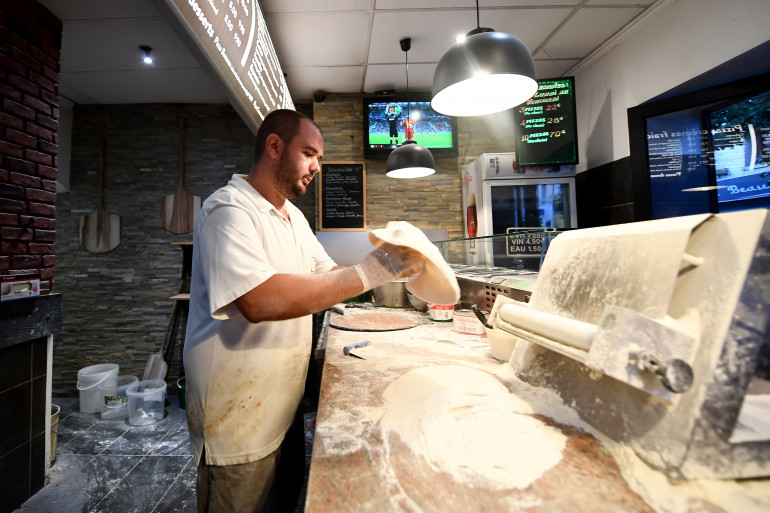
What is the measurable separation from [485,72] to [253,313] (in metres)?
1.61

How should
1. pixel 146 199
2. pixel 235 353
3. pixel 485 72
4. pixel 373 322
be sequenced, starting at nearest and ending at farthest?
pixel 235 353, pixel 485 72, pixel 373 322, pixel 146 199

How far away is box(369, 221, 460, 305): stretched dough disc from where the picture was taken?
3.35ft

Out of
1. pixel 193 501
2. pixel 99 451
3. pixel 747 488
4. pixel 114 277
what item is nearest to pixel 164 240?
pixel 114 277

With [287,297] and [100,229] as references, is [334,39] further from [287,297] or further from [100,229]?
[100,229]

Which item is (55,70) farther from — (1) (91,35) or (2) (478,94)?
(2) (478,94)

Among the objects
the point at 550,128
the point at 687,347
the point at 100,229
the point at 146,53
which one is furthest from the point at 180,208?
the point at 687,347

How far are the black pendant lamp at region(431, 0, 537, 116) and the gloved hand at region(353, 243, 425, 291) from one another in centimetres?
120

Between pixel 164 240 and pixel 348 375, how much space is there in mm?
4188

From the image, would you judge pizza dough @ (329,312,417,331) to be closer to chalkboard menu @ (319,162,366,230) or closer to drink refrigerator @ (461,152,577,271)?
drink refrigerator @ (461,152,577,271)

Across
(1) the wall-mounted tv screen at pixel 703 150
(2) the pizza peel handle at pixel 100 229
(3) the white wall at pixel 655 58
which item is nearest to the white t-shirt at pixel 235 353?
(1) the wall-mounted tv screen at pixel 703 150

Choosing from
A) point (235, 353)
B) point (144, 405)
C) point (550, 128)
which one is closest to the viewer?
point (235, 353)

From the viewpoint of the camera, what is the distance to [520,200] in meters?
3.79

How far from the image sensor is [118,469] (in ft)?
8.52

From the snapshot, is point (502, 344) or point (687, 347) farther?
point (502, 344)
